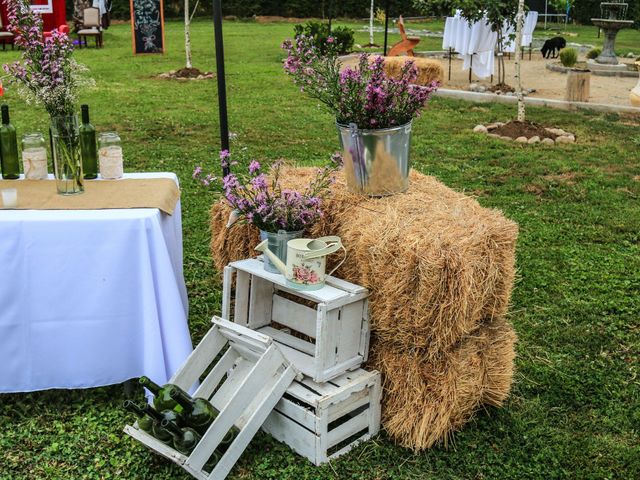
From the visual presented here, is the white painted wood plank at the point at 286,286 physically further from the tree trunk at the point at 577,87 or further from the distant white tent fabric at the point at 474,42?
the distant white tent fabric at the point at 474,42

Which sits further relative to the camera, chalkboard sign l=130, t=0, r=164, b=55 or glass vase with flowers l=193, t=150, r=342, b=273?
chalkboard sign l=130, t=0, r=164, b=55

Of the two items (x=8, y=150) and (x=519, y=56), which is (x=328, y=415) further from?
(x=519, y=56)

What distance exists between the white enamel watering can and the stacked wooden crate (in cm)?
4

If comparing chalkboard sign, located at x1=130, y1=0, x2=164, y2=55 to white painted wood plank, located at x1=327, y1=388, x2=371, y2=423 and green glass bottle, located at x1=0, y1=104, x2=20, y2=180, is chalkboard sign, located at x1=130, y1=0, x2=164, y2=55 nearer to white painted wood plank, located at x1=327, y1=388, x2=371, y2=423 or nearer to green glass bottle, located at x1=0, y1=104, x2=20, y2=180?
green glass bottle, located at x1=0, y1=104, x2=20, y2=180

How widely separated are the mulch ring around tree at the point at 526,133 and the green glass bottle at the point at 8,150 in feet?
19.2

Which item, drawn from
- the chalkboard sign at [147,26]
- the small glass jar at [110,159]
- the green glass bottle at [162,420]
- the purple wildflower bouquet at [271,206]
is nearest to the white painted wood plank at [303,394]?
the green glass bottle at [162,420]

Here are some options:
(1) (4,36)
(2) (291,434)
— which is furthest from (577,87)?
(1) (4,36)

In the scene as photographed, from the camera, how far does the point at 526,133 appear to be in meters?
8.48

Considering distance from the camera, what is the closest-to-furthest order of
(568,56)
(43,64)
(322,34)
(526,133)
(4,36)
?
(43,64), (526,133), (568,56), (322,34), (4,36)

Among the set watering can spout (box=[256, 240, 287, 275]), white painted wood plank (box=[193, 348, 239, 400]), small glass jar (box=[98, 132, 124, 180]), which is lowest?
white painted wood plank (box=[193, 348, 239, 400])

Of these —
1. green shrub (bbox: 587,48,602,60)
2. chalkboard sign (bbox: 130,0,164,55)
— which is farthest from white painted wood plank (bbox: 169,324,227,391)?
green shrub (bbox: 587,48,602,60)

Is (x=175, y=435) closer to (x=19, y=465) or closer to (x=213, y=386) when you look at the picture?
(x=213, y=386)

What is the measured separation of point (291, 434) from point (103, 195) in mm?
1376

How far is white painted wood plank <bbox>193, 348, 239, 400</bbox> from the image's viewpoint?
316 cm
